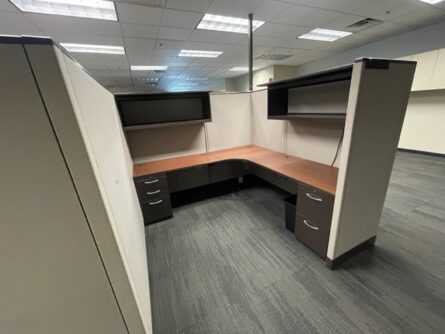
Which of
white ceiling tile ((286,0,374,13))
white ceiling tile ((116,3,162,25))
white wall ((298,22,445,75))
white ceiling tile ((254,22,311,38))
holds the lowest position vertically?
white wall ((298,22,445,75))

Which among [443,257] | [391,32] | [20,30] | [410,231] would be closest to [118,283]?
[443,257]

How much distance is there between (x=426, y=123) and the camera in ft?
14.6

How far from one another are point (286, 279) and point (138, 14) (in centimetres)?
427

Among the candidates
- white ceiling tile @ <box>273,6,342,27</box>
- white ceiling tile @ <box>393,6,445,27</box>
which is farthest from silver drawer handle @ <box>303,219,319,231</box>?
white ceiling tile @ <box>393,6,445,27</box>

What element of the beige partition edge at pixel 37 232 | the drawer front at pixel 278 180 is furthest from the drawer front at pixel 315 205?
the beige partition edge at pixel 37 232

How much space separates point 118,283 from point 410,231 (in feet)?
9.32

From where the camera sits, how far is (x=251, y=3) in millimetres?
3031

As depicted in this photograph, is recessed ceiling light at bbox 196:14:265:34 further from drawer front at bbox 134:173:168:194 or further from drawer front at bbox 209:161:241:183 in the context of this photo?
drawer front at bbox 134:173:168:194

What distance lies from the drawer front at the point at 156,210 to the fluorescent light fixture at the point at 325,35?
16.7 feet

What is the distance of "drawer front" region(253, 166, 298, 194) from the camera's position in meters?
2.93

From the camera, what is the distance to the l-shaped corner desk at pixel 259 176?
66.9 inches

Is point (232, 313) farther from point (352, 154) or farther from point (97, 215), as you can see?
point (352, 154)

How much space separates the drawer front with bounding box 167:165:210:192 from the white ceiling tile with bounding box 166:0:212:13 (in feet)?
8.41

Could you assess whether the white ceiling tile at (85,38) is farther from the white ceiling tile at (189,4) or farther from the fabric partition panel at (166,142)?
the fabric partition panel at (166,142)
